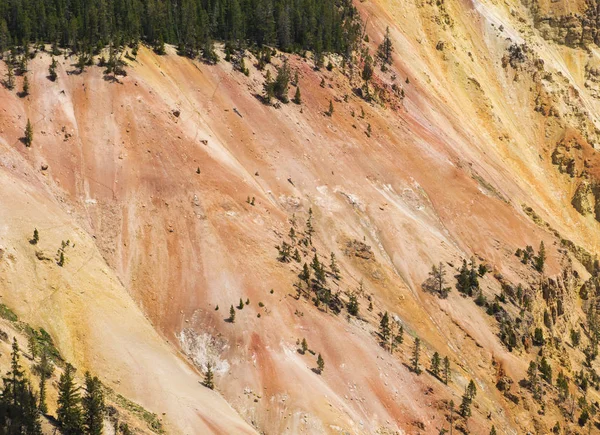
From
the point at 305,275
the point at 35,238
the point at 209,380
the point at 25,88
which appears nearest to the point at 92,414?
the point at 209,380

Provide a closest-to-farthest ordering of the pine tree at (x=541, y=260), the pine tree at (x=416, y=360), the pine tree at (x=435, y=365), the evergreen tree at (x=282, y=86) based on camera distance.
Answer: the pine tree at (x=416, y=360), the pine tree at (x=435, y=365), the pine tree at (x=541, y=260), the evergreen tree at (x=282, y=86)

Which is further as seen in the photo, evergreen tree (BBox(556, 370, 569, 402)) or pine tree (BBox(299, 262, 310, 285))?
evergreen tree (BBox(556, 370, 569, 402))

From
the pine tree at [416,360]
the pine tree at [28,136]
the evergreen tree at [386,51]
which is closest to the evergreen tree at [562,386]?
the pine tree at [416,360]

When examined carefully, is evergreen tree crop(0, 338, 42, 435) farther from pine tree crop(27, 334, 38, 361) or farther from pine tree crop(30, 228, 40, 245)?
pine tree crop(30, 228, 40, 245)

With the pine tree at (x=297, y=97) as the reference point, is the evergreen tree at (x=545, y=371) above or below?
below

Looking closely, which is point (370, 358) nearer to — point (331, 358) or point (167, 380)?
point (331, 358)

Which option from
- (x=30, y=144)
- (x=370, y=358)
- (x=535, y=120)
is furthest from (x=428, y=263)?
(x=535, y=120)

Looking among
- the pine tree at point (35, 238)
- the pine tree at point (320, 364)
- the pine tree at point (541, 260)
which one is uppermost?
the pine tree at point (541, 260)

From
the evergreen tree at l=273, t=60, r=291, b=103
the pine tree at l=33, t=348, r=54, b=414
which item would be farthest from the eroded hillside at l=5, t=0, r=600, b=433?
the pine tree at l=33, t=348, r=54, b=414

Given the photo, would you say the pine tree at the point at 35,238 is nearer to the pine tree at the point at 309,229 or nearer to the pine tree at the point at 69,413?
the pine tree at the point at 69,413
